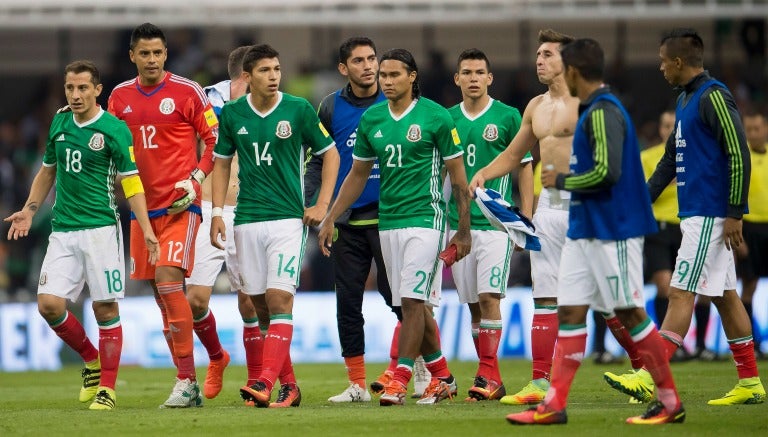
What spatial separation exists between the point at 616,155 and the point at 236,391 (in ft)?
18.2

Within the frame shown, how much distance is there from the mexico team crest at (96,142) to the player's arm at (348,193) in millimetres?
1799

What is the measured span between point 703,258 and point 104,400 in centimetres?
464

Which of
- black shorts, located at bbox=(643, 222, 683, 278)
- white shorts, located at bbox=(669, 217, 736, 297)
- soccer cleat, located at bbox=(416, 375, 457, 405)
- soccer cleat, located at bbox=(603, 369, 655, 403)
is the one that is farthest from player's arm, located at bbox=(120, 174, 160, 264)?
black shorts, located at bbox=(643, 222, 683, 278)

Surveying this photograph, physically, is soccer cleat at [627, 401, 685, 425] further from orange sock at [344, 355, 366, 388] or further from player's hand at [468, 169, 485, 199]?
orange sock at [344, 355, 366, 388]

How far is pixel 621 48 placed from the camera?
966 inches

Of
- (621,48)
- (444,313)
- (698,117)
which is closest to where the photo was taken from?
(698,117)

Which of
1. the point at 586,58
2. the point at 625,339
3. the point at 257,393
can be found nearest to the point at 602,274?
the point at 586,58

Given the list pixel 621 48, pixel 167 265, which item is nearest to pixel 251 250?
pixel 167 265

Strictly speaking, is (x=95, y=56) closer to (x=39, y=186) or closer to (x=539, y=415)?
(x=39, y=186)

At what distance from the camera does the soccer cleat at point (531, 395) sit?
34.8 feet

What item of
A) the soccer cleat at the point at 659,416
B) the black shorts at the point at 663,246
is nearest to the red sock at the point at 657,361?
the soccer cleat at the point at 659,416

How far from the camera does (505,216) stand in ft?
33.4

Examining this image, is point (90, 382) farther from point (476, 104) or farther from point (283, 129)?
point (476, 104)

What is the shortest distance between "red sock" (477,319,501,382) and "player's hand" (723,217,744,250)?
2083 mm
